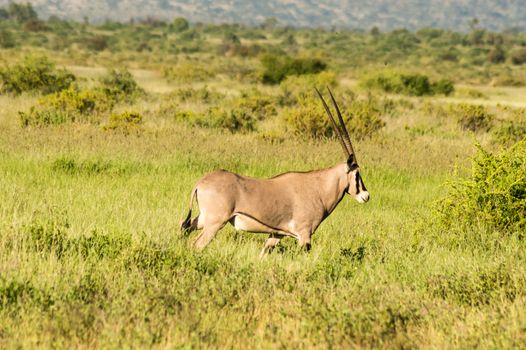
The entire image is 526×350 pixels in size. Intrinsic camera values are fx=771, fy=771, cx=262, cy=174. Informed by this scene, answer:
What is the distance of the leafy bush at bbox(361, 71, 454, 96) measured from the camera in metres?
40.0

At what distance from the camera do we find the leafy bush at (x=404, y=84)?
3997cm

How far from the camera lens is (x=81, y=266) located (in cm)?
636

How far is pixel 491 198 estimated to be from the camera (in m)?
8.78

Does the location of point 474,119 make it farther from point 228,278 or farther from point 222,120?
point 228,278

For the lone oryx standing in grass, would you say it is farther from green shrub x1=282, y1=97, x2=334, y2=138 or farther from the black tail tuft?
green shrub x1=282, y1=97, x2=334, y2=138

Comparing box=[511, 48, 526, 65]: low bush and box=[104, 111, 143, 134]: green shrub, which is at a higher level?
box=[104, 111, 143, 134]: green shrub

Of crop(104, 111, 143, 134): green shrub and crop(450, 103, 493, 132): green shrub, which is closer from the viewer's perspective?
crop(104, 111, 143, 134): green shrub

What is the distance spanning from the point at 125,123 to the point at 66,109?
8.89ft

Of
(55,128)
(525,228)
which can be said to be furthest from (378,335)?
(55,128)

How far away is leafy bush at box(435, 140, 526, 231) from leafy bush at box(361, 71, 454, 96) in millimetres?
31117

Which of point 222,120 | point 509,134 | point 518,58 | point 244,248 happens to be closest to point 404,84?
point 509,134

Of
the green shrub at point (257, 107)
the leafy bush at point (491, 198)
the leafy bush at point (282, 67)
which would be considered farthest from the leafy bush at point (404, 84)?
the leafy bush at point (491, 198)

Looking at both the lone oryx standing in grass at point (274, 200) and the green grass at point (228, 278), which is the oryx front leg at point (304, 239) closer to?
the lone oryx standing in grass at point (274, 200)

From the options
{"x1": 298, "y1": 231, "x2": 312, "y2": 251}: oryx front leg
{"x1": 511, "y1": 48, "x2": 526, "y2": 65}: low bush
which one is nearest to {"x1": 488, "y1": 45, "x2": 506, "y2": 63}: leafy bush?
{"x1": 511, "y1": 48, "x2": 526, "y2": 65}: low bush
